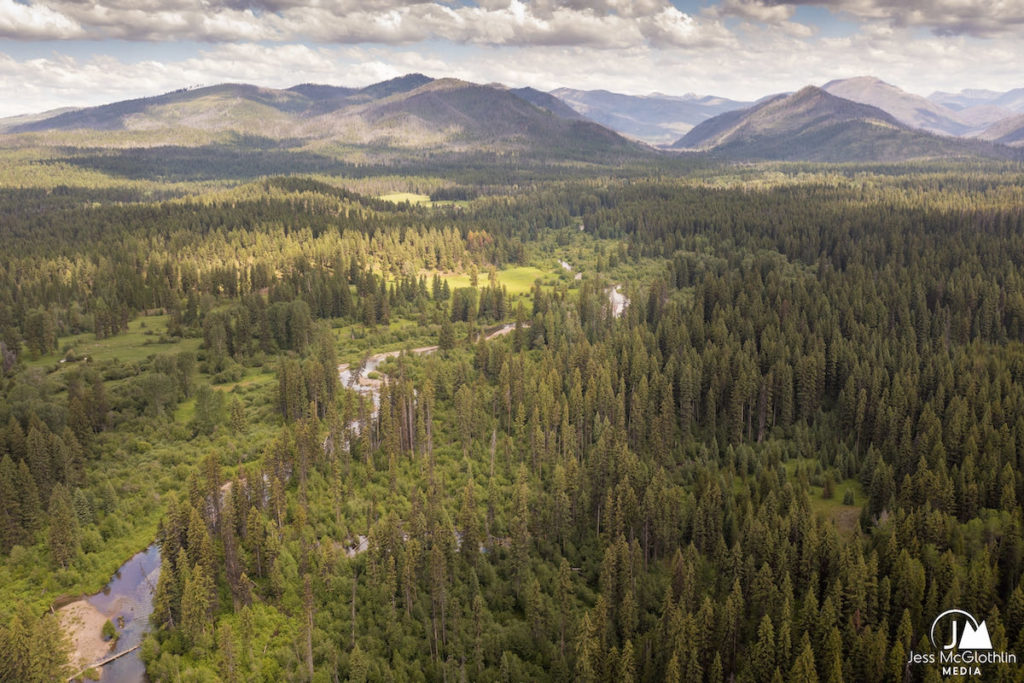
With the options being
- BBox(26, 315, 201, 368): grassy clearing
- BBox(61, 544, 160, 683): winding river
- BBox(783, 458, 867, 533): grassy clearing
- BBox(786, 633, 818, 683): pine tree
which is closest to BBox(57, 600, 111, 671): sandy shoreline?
BBox(61, 544, 160, 683): winding river

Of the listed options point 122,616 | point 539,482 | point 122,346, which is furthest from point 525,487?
point 122,346

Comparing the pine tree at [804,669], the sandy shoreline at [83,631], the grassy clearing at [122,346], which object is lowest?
the sandy shoreline at [83,631]

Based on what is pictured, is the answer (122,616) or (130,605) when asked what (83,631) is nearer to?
(122,616)

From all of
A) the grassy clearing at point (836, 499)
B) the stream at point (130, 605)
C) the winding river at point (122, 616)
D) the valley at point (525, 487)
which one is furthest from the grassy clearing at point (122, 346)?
the grassy clearing at point (836, 499)

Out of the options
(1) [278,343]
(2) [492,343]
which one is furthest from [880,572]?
(1) [278,343]

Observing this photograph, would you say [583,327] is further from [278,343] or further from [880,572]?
[880,572]

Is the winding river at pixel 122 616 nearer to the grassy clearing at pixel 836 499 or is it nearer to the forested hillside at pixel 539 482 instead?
the forested hillside at pixel 539 482
